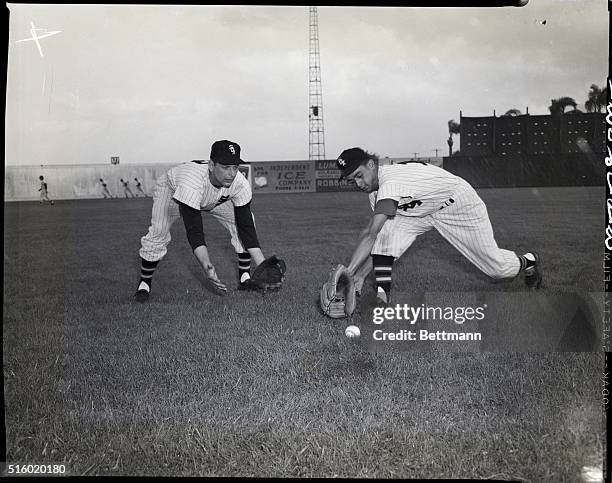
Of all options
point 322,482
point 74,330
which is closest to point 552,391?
point 322,482

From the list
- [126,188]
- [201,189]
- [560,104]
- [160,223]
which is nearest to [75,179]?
[126,188]

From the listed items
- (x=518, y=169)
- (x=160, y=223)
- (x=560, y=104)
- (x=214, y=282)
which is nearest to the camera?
(x=560, y=104)

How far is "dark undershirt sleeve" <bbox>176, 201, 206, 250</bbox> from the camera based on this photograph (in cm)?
339

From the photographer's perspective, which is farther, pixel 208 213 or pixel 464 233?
pixel 208 213

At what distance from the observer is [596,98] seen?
8.50 feet

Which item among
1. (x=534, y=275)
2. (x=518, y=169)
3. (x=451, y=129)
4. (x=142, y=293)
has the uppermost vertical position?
(x=451, y=129)

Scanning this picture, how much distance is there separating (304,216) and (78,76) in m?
2.69

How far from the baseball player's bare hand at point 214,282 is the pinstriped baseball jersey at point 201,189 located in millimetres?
427

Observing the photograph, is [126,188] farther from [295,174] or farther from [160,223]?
[295,174]

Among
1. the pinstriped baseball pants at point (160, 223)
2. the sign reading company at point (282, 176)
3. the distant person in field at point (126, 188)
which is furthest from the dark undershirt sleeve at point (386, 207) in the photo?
the distant person in field at point (126, 188)

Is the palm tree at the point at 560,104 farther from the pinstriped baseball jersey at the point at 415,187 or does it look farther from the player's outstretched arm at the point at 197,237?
the player's outstretched arm at the point at 197,237

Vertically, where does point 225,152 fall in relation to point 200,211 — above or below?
above

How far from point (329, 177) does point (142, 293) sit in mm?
1498

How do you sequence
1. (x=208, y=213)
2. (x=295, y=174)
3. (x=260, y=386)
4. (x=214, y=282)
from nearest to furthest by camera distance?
(x=260, y=386) → (x=214, y=282) → (x=295, y=174) → (x=208, y=213)
